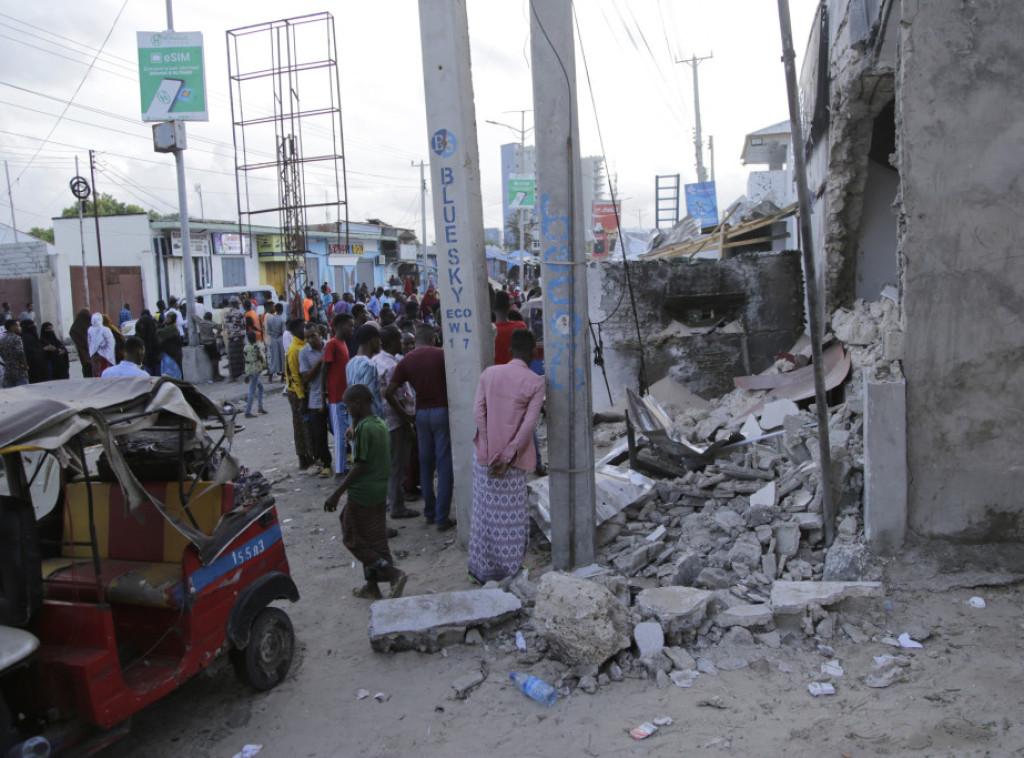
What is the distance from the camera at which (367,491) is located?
478 centimetres

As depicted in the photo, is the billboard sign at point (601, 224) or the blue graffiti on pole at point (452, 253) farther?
the billboard sign at point (601, 224)

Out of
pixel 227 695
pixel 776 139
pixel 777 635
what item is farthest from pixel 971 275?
pixel 776 139

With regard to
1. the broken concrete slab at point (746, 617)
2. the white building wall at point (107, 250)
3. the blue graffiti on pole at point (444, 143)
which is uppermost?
the white building wall at point (107, 250)

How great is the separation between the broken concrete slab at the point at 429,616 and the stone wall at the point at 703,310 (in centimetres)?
564

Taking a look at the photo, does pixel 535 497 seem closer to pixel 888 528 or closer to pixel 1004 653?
pixel 888 528

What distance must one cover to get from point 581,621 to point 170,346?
471 inches

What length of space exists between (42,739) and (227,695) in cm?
128

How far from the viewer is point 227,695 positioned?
3986 mm

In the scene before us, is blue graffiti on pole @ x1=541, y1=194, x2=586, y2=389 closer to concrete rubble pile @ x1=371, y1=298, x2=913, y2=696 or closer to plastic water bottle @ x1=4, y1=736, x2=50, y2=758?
concrete rubble pile @ x1=371, y1=298, x2=913, y2=696

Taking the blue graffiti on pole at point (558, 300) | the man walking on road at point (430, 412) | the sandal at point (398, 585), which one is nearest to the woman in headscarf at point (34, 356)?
the man walking on road at point (430, 412)

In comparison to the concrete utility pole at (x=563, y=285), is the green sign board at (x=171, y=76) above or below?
above

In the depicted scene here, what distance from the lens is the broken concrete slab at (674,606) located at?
13.2ft

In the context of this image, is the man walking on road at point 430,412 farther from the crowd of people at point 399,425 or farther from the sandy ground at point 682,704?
the sandy ground at point 682,704

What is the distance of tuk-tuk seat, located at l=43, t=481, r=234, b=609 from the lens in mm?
3646
